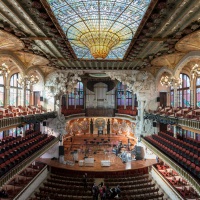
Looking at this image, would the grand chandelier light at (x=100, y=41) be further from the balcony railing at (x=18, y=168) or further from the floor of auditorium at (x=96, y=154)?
the floor of auditorium at (x=96, y=154)

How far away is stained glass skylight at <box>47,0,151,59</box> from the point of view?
316 inches

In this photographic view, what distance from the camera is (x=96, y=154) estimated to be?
21328mm

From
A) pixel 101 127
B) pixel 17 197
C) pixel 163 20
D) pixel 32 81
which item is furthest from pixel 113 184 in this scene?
pixel 101 127

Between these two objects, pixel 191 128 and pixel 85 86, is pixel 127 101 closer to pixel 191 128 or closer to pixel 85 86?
pixel 85 86

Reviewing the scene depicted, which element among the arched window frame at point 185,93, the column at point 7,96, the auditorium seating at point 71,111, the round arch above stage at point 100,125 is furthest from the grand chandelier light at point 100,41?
the round arch above stage at point 100,125

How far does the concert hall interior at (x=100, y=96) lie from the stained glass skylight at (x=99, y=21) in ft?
0.16

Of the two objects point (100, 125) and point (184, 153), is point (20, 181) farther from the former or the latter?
point (100, 125)

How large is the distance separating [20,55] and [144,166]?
13.9 metres

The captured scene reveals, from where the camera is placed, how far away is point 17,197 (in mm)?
11586

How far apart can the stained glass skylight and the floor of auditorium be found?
1025cm

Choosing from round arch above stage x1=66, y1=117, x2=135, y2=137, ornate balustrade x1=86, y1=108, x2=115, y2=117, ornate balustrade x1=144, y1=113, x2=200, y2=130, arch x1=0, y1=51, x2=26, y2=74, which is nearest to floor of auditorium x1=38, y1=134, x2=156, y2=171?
round arch above stage x1=66, y1=117, x2=135, y2=137

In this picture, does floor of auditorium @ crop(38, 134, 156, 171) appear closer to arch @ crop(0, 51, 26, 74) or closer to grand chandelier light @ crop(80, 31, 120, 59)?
arch @ crop(0, 51, 26, 74)

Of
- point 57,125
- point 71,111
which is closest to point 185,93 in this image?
point 71,111

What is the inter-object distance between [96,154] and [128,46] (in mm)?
12618
